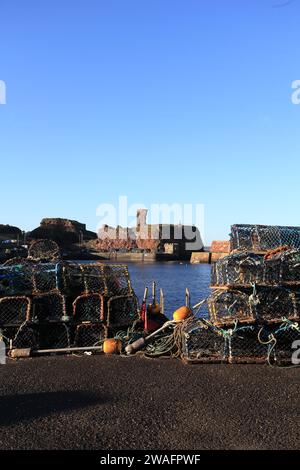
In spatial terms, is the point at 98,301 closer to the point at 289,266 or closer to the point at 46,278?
the point at 46,278

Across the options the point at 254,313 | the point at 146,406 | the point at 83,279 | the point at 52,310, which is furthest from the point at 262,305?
the point at 52,310

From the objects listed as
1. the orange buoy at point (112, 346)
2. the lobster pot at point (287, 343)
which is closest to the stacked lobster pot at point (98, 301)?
the orange buoy at point (112, 346)

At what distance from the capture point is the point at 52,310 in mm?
9969

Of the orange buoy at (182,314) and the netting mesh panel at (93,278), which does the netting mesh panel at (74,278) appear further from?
the orange buoy at (182,314)

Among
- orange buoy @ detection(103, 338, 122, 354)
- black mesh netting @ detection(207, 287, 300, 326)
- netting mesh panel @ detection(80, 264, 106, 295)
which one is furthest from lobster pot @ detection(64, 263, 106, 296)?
black mesh netting @ detection(207, 287, 300, 326)

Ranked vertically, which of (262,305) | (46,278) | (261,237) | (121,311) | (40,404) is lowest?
(40,404)

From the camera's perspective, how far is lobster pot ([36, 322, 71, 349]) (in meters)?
9.86

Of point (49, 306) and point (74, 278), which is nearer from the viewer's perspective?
point (49, 306)

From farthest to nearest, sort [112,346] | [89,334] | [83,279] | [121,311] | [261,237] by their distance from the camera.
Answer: [83,279] → [121,311] → [89,334] → [261,237] → [112,346]

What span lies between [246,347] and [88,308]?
3325 mm

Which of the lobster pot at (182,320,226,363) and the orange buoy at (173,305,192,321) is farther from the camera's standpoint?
the orange buoy at (173,305,192,321)

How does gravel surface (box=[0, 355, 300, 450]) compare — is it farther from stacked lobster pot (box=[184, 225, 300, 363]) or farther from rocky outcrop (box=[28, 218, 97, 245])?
rocky outcrop (box=[28, 218, 97, 245])

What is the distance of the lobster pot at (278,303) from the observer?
8367 mm
